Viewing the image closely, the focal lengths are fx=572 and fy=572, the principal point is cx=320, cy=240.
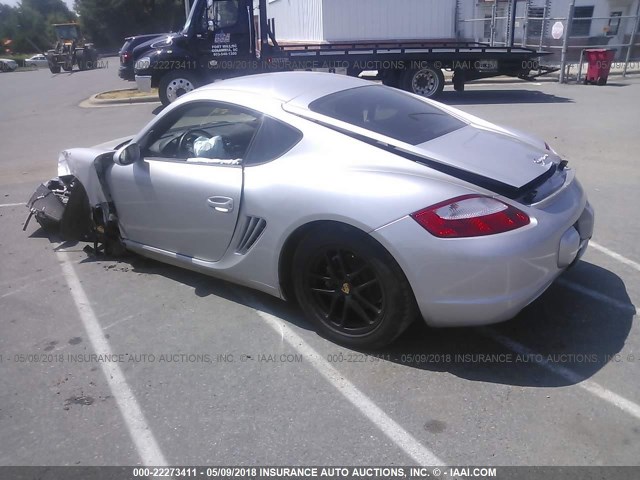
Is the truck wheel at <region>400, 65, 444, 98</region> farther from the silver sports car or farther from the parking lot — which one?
the silver sports car

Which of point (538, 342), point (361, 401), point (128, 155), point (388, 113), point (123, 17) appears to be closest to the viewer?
point (361, 401)

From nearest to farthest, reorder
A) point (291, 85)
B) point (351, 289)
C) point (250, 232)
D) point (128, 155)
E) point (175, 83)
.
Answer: point (351, 289), point (250, 232), point (291, 85), point (128, 155), point (175, 83)

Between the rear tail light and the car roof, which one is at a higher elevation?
the car roof

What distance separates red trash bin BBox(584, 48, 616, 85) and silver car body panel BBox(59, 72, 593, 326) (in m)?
14.6

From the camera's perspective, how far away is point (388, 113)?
389cm

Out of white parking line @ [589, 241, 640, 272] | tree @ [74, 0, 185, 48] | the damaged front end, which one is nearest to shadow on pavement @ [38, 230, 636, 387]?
white parking line @ [589, 241, 640, 272]

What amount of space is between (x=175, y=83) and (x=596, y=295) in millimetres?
12146

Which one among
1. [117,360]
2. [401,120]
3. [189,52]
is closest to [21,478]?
[117,360]

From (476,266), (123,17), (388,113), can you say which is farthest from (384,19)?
(123,17)

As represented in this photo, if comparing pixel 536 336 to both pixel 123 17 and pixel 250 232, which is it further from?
pixel 123 17

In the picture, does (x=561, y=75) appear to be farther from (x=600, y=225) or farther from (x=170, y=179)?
(x=170, y=179)

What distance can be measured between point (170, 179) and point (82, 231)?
1.63 m

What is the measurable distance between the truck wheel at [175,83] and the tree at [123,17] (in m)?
59.1

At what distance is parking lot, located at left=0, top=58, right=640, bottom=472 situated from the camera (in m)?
2.69
